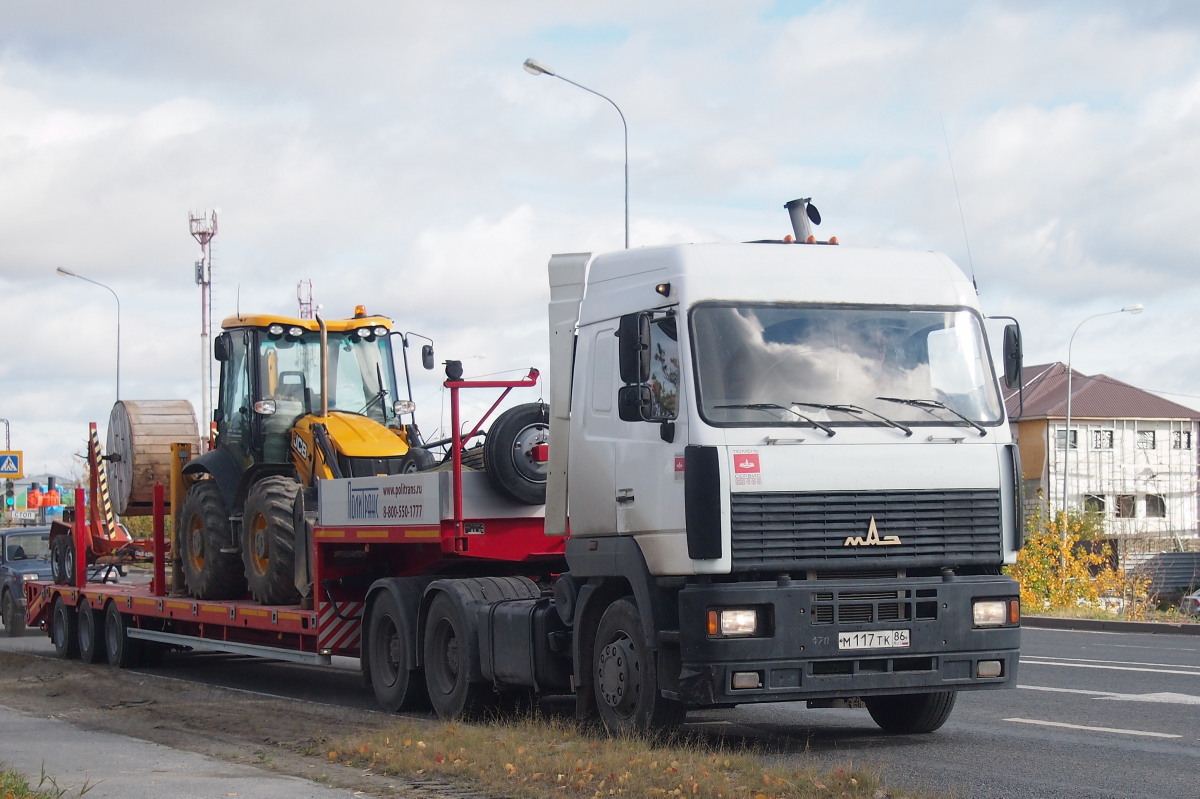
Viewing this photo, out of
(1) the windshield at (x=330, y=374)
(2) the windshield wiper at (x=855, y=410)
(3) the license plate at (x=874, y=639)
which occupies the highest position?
(1) the windshield at (x=330, y=374)

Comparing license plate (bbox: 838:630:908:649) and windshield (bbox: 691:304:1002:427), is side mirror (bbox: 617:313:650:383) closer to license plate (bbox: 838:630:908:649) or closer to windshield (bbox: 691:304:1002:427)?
windshield (bbox: 691:304:1002:427)

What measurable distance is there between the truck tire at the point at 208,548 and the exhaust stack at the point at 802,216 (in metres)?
7.66

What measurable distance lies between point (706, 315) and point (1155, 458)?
68836 millimetres

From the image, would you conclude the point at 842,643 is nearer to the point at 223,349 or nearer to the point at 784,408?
the point at 784,408

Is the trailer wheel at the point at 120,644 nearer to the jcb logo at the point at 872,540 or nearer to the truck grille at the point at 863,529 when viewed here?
the truck grille at the point at 863,529

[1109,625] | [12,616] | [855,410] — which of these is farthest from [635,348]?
[12,616]

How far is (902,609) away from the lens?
9.25 m

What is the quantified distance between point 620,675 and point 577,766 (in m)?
1.45

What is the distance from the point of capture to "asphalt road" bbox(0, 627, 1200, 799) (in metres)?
8.38

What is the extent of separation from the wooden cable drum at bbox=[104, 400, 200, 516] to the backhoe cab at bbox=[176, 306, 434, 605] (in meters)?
2.05

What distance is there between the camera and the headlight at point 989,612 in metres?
9.43

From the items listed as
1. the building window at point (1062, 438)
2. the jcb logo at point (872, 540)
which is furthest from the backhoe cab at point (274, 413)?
the building window at point (1062, 438)

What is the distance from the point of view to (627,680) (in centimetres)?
970

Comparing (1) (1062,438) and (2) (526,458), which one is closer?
(2) (526,458)
